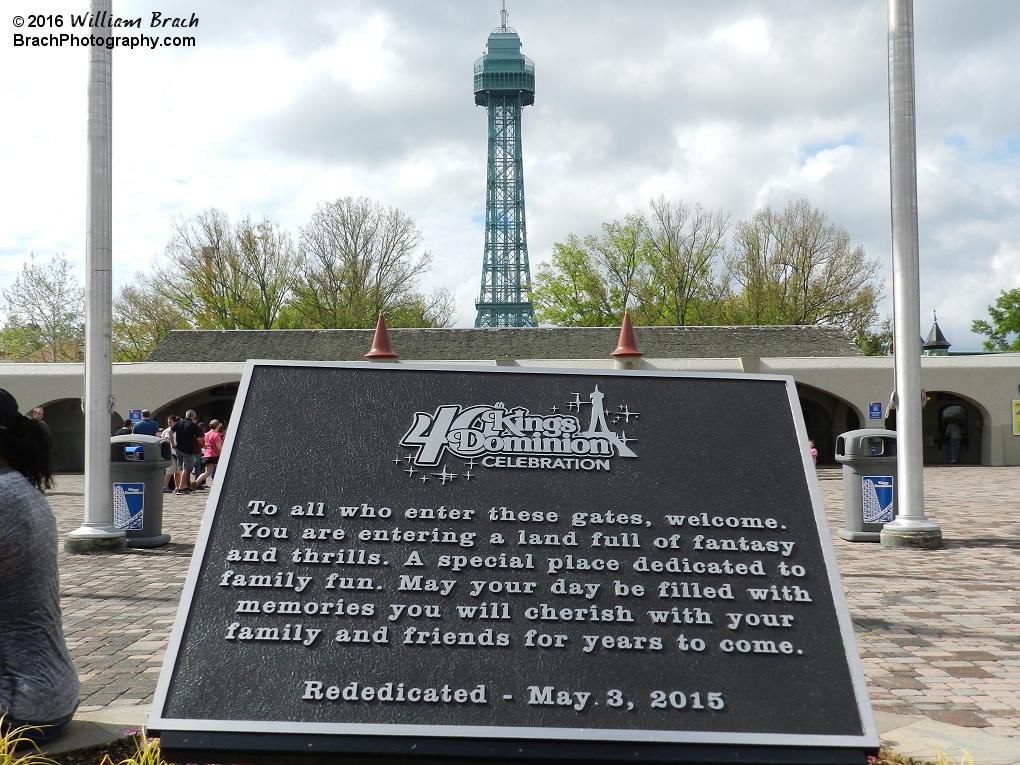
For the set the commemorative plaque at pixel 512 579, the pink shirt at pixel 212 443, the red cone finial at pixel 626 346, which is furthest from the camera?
the red cone finial at pixel 626 346

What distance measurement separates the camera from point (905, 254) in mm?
9844

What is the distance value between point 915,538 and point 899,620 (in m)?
3.85

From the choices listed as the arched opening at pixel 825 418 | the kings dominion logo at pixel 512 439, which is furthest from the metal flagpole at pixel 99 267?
the arched opening at pixel 825 418

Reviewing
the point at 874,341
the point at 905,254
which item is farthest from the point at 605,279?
the point at 905,254

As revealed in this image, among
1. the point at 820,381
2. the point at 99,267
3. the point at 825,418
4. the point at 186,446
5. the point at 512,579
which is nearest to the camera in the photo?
the point at 512,579

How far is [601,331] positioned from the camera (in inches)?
1294

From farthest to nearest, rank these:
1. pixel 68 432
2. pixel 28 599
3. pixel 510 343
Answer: pixel 510 343, pixel 68 432, pixel 28 599

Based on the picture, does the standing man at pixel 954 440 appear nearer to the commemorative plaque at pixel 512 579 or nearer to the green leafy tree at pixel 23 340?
the commemorative plaque at pixel 512 579

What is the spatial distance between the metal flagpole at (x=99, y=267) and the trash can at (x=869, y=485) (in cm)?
872

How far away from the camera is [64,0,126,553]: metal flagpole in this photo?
31.5 ft

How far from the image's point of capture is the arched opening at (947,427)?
31.0 meters

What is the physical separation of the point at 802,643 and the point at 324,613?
159 cm

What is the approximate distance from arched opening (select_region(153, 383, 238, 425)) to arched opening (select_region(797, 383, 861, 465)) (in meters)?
19.4

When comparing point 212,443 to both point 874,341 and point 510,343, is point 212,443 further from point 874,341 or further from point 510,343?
point 874,341
